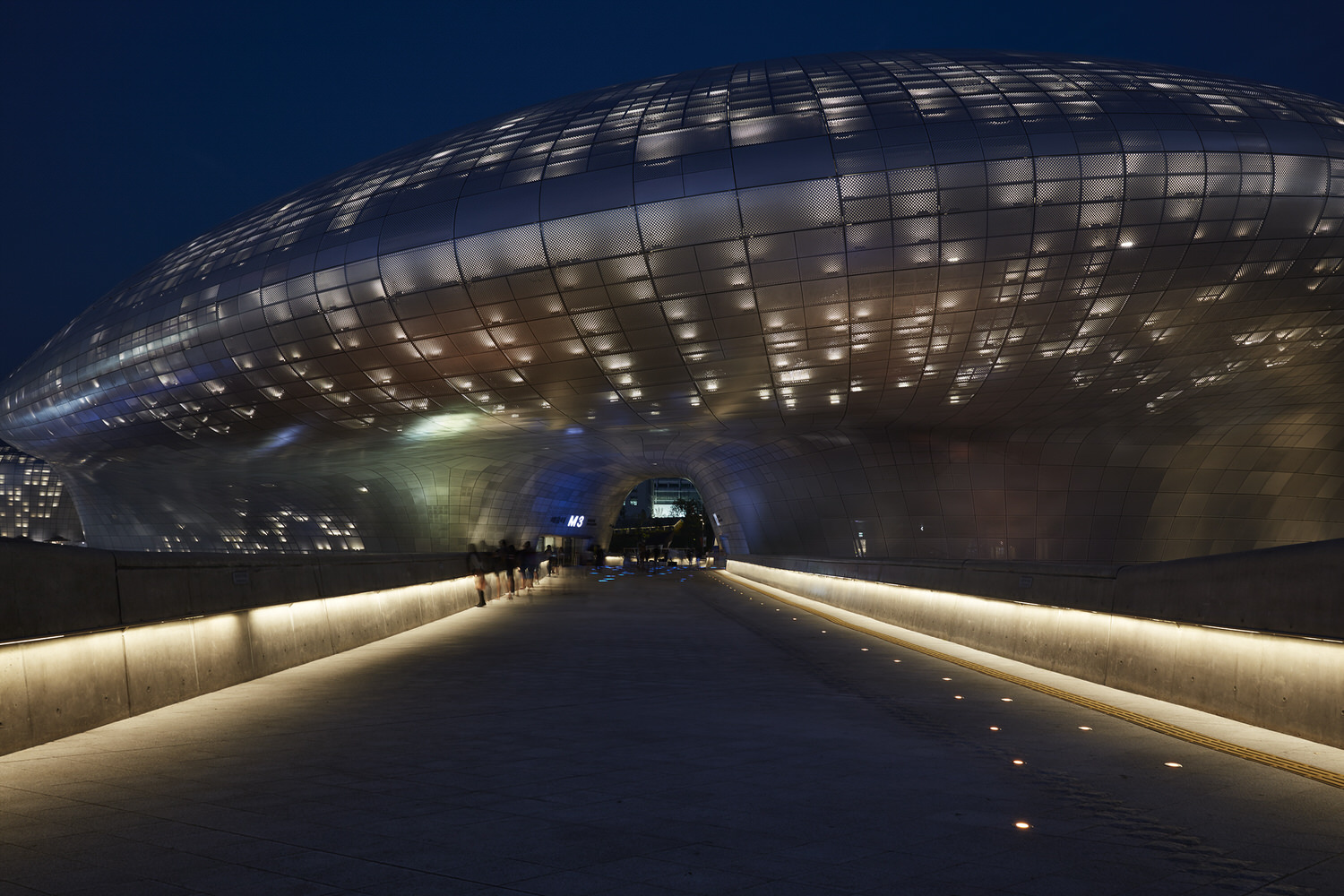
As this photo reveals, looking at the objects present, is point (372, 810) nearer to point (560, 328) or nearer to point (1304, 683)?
point (1304, 683)

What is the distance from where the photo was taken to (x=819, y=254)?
77.7 feet

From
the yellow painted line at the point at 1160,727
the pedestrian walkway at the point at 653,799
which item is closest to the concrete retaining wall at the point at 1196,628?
the yellow painted line at the point at 1160,727

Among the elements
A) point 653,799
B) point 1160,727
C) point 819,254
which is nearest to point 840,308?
point 819,254

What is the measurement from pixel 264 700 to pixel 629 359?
2118cm

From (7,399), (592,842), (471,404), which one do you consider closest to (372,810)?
(592,842)

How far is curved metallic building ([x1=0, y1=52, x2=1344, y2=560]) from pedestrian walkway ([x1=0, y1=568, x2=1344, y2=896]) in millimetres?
16877

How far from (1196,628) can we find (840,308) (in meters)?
18.7

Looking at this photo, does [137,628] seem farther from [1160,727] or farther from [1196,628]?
[1196,628]

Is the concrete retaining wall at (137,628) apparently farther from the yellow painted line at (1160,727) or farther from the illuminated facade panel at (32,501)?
the illuminated facade panel at (32,501)

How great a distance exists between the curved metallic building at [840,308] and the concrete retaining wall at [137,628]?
49.4 feet

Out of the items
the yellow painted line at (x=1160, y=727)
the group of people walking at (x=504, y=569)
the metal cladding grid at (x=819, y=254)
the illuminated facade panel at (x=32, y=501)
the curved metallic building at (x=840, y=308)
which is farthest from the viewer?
the illuminated facade panel at (x=32, y=501)

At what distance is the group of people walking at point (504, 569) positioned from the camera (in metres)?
24.6

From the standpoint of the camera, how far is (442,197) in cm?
2623

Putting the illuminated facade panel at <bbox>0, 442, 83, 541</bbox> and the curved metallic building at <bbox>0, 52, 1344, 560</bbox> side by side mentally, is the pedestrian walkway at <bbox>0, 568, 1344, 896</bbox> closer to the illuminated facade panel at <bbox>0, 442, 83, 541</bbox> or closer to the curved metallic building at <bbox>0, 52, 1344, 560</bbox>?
the curved metallic building at <bbox>0, 52, 1344, 560</bbox>
